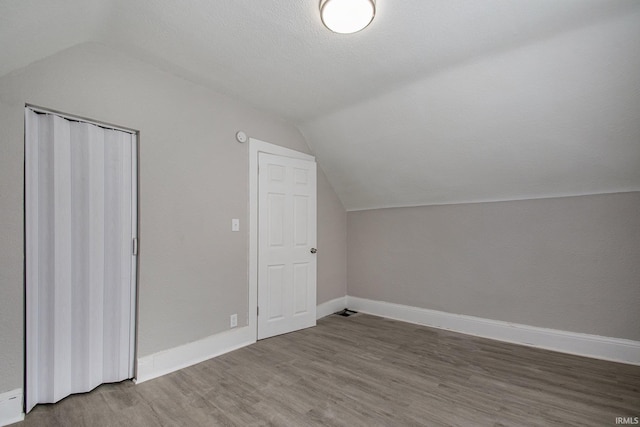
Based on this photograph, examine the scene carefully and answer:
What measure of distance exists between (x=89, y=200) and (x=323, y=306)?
9.57ft

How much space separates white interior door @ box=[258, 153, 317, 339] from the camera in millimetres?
3264

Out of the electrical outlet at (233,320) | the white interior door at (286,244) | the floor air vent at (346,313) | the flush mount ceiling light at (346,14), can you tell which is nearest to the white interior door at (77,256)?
the electrical outlet at (233,320)

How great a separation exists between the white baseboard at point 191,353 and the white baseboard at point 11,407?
2.11 ft

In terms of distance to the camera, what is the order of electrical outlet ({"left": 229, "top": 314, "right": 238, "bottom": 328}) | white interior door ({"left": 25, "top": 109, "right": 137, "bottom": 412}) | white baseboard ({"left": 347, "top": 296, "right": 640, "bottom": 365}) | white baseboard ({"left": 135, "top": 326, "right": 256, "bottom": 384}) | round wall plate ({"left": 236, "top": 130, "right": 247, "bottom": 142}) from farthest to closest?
round wall plate ({"left": 236, "top": 130, "right": 247, "bottom": 142}) → electrical outlet ({"left": 229, "top": 314, "right": 238, "bottom": 328}) → white baseboard ({"left": 347, "top": 296, "right": 640, "bottom": 365}) → white baseboard ({"left": 135, "top": 326, "right": 256, "bottom": 384}) → white interior door ({"left": 25, "top": 109, "right": 137, "bottom": 412})

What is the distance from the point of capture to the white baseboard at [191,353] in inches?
92.3

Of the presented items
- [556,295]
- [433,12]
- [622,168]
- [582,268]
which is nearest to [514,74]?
[433,12]

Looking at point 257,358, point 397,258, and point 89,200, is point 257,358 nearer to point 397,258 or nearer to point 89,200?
point 89,200

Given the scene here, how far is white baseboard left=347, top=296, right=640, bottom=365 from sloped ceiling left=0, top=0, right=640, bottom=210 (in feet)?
4.48

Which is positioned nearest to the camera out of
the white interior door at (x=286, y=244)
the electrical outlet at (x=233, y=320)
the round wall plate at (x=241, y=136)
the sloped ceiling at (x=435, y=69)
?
the sloped ceiling at (x=435, y=69)

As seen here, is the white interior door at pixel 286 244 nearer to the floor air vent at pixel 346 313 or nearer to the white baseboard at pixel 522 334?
the floor air vent at pixel 346 313

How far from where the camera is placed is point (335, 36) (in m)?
2.09

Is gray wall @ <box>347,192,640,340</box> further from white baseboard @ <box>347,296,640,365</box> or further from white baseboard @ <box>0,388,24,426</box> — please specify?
white baseboard @ <box>0,388,24,426</box>

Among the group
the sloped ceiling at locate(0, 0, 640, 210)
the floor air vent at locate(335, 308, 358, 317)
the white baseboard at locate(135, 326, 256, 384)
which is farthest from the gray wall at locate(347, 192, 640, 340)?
the white baseboard at locate(135, 326, 256, 384)

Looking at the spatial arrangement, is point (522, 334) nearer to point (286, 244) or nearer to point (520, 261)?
point (520, 261)
